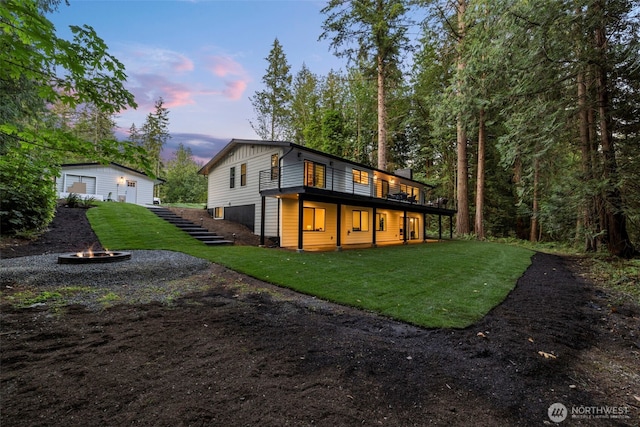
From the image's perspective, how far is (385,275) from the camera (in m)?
7.67

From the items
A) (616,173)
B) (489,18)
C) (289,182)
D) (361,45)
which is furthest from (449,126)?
(289,182)

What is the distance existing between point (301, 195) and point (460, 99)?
31.5ft

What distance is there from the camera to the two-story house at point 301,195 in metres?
13.5

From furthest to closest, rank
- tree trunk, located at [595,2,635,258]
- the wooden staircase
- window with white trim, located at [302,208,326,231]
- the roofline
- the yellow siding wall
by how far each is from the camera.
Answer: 1. window with white trim, located at [302,208,326,231]
2. the yellow siding wall
3. the roofline
4. the wooden staircase
5. tree trunk, located at [595,2,635,258]

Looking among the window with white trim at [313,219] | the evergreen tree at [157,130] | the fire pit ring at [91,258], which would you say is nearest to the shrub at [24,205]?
the fire pit ring at [91,258]

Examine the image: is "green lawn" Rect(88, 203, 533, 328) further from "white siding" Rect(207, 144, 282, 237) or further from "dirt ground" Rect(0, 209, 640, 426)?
"white siding" Rect(207, 144, 282, 237)

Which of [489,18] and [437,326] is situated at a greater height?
[489,18]

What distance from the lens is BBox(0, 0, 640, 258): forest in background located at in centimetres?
371

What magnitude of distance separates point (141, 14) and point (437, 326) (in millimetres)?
12633

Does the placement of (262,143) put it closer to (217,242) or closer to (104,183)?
(217,242)


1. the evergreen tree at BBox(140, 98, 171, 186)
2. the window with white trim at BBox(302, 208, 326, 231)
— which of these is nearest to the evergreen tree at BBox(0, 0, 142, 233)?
the window with white trim at BBox(302, 208, 326, 231)

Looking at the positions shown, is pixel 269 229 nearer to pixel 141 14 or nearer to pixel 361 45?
pixel 141 14

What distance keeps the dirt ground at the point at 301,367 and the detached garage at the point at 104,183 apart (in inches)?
762

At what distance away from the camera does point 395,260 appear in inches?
396
